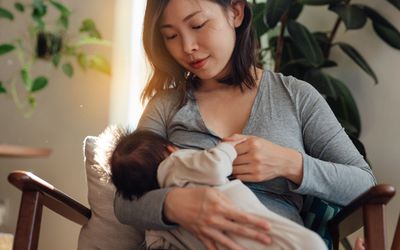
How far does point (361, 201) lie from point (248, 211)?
8.3 inches

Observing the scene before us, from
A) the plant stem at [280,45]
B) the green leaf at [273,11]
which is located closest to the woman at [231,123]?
the green leaf at [273,11]

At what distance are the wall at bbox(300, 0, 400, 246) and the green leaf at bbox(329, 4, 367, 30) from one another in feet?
0.49

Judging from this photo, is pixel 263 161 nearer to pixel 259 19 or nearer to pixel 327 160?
pixel 327 160

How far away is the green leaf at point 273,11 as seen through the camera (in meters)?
1.75

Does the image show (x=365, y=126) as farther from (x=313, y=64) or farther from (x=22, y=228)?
(x=22, y=228)

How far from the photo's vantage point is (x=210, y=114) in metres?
1.25

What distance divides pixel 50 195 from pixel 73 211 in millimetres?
159

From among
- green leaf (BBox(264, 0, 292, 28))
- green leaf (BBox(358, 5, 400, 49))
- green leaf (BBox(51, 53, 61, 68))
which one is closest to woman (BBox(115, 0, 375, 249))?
green leaf (BBox(264, 0, 292, 28))

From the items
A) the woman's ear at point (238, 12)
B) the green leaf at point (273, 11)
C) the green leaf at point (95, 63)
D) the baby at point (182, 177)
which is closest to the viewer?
the baby at point (182, 177)

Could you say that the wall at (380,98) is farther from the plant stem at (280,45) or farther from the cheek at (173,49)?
the cheek at (173,49)

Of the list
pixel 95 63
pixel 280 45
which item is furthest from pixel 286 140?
pixel 95 63

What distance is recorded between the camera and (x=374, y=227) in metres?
0.95

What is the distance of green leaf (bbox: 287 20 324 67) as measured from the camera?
1.78m

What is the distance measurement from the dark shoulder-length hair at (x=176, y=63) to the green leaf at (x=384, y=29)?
0.69 metres
